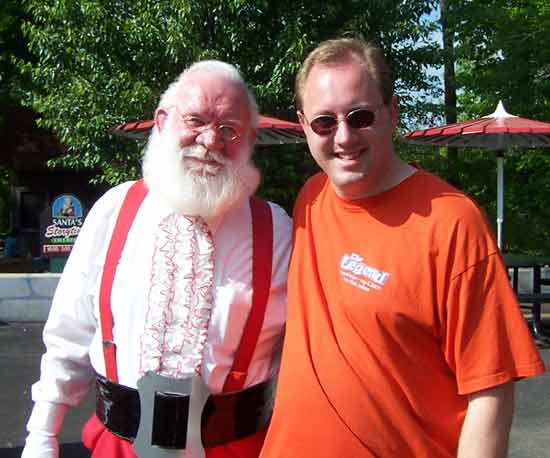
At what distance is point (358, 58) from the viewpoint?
1.64 metres

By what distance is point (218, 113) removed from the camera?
1856 millimetres

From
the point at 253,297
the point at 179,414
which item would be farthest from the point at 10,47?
the point at 179,414

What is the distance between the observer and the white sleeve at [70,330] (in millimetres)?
1861

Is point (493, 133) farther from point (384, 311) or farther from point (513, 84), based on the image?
point (384, 311)

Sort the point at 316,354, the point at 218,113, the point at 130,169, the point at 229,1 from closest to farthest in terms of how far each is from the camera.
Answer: the point at 316,354
the point at 218,113
the point at 229,1
the point at 130,169

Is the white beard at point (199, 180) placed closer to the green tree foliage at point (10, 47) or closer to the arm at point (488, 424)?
the arm at point (488, 424)

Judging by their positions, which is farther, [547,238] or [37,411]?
[547,238]

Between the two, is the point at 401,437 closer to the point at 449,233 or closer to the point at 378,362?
the point at 378,362

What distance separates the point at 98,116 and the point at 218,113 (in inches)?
264

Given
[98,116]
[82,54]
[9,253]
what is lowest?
[9,253]

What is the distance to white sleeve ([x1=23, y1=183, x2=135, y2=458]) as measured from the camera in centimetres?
186

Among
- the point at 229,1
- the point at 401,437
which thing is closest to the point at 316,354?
the point at 401,437

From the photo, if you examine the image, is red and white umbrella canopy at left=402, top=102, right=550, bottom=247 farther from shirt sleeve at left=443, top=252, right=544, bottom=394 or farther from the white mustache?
shirt sleeve at left=443, top=252, right=544, bottom=394

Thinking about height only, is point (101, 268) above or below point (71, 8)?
below
